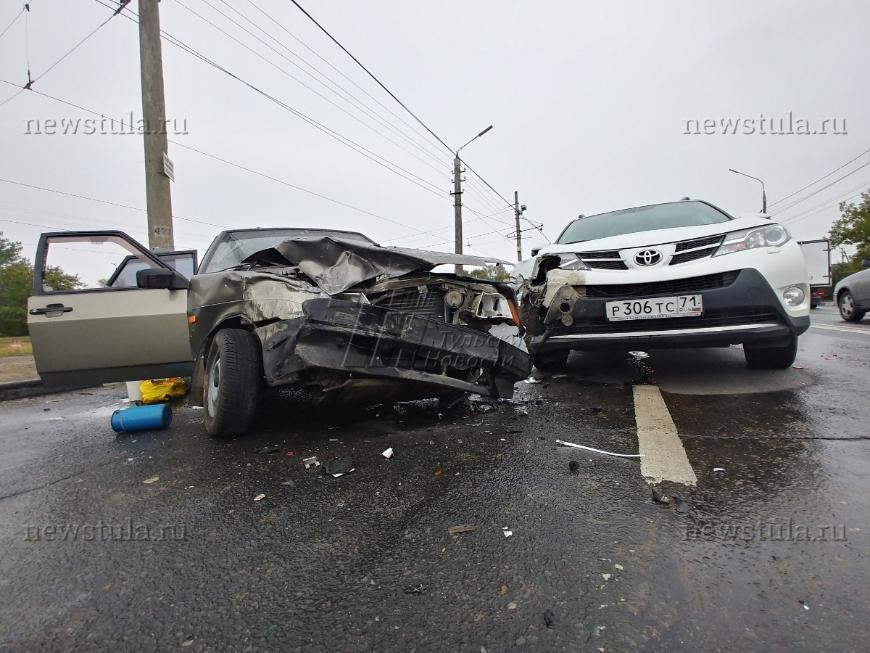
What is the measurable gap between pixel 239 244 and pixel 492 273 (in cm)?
218

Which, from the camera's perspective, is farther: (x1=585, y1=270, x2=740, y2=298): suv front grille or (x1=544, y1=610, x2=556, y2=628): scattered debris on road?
(x1=585, y1=270, x2=740, y2=298): suv front grille

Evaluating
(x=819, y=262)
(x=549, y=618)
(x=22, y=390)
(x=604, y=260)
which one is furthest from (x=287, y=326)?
(x=819, y=262)

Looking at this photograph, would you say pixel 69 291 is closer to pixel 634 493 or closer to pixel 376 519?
pixel 376 519

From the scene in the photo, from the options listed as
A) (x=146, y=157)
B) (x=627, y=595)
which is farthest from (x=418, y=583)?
(x=146, y=157)

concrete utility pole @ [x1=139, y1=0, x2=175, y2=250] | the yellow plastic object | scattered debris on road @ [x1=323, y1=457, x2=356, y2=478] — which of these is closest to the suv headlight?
scattered debris on road @ [x1=323, y1=457, x2=356, y2=478]

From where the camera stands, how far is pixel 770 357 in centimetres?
393

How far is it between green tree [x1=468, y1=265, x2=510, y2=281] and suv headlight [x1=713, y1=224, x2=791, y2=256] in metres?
1.53

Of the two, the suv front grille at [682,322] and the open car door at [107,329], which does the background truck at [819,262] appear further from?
the open car door at [107,329]

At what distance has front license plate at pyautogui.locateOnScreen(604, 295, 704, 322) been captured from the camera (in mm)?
3268

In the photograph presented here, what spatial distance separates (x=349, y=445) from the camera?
275 cm

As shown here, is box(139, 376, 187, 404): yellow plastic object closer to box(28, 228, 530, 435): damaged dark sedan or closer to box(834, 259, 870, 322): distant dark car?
box(28, 228, 530, 435): damaged dark sedan

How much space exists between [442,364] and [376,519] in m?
1.12

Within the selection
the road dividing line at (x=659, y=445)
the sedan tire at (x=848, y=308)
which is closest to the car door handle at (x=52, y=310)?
the road dividing line at (x=659, y=445)

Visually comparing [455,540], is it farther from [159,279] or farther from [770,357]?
[770,357]
